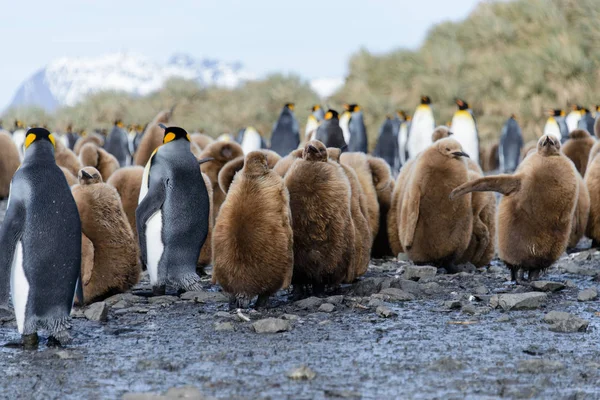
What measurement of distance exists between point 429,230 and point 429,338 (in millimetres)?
2128

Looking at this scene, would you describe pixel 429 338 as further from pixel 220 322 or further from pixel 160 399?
pixel 160 399

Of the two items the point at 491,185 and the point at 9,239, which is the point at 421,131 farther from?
the point at 9,239

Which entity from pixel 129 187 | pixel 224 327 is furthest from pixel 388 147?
pixel 224 327

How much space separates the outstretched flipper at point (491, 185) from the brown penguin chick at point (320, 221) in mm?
938

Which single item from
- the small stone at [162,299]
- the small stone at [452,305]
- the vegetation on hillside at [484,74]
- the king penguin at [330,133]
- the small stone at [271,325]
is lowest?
the small stone at [452,305]

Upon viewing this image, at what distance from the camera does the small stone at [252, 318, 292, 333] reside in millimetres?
4797

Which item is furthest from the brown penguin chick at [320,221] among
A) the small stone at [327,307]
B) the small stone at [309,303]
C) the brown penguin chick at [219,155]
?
the brown penguin chick at [219,155]

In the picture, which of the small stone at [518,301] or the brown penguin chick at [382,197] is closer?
the small stone at [518,301]

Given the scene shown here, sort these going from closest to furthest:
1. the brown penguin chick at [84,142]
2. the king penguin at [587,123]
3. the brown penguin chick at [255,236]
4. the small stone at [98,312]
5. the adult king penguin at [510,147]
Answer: the brown penguin chick at [255,236], the small stone at [98,312], the brown penguin chick at [84,142], the king penguin at [587,123], the adult king penguin at [510,147]

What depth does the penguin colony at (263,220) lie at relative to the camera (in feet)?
15.6

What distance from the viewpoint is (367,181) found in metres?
7.15

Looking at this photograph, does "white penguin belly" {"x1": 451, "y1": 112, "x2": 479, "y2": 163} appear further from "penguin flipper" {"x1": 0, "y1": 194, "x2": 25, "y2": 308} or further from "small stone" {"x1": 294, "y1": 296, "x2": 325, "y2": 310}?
A: "penguin flipper" {"x1": 0, "y1": 194, "x2": 25, "y2": 308}

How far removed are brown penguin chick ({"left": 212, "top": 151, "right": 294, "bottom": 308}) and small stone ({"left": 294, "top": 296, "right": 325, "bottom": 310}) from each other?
0.24 metres

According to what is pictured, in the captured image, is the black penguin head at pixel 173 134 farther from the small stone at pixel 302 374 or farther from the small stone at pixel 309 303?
the small stone at pixel 302 374
